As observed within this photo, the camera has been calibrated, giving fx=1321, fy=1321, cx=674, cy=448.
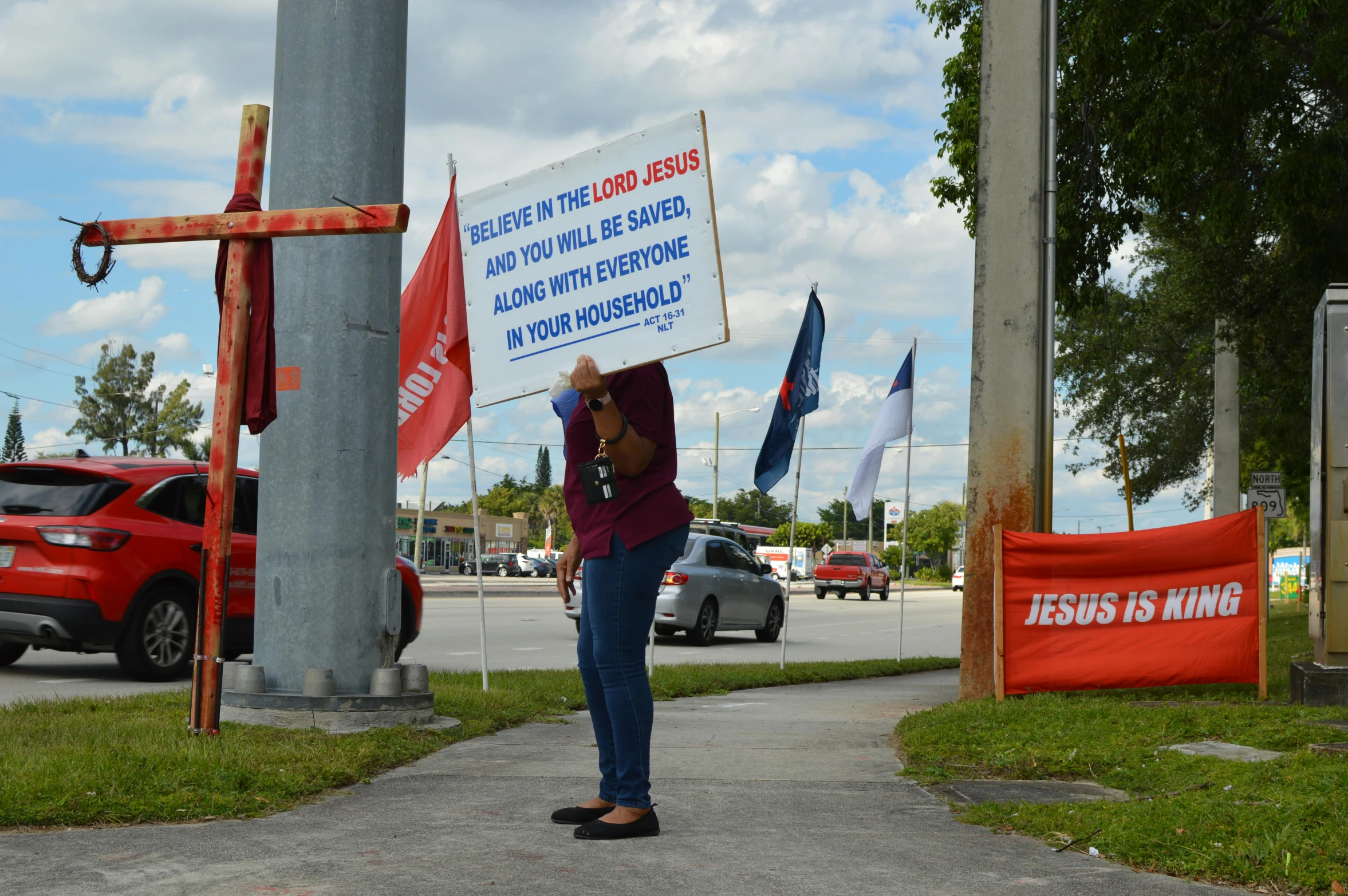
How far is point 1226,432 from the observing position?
21969 millimetres

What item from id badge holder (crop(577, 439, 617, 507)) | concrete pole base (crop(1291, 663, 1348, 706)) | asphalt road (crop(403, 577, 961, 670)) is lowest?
asphalt road (crop(403, 577, 961, 670))

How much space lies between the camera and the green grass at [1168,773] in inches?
160

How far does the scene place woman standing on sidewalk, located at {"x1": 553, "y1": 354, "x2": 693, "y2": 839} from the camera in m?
4.38

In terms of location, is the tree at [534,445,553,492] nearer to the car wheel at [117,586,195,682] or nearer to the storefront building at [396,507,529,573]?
the storefront building at [396,507,529,573]

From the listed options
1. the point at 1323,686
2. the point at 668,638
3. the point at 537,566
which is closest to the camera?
the point at 1323,686

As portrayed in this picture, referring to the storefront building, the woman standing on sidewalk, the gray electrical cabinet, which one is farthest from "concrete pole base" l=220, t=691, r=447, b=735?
the storefront building

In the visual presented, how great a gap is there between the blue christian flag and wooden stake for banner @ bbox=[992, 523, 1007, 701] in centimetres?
461

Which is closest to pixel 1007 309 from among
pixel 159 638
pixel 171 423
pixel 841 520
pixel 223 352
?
pixel 223 352

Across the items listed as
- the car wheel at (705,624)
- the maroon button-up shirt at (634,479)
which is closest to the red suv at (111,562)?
the maroon button-up shirt at (634,479)

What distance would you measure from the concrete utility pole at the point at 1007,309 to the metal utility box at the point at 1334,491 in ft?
5.77

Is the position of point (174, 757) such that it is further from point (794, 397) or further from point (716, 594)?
point (716, 594)

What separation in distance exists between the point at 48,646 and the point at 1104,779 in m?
8.41

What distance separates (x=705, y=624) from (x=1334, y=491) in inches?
458

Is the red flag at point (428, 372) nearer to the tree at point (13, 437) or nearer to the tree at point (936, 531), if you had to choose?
the tree at point (13, 437)
